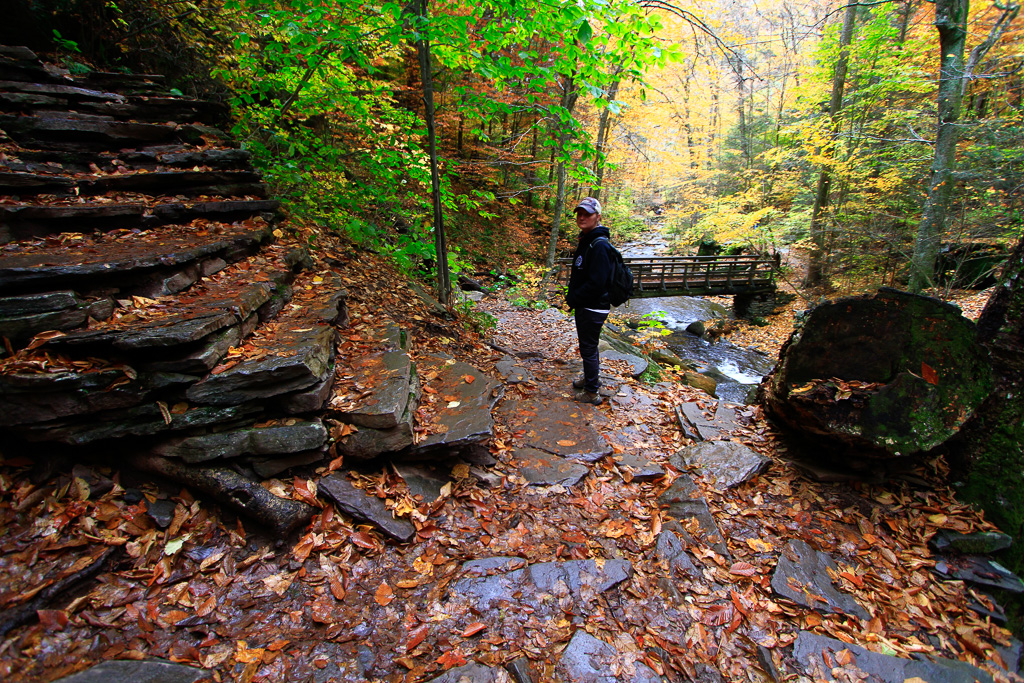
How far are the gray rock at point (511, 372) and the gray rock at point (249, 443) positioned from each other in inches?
108

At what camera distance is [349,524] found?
2.67 meters

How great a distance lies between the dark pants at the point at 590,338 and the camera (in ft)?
14.9

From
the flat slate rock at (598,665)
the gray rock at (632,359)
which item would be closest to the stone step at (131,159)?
the gray rock at (632,359)

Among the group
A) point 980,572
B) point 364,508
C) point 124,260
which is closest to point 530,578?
point 364,508

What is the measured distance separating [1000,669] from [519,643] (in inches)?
100

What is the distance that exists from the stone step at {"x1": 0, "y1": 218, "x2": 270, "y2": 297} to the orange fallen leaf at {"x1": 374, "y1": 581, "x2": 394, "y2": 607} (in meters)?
2.78

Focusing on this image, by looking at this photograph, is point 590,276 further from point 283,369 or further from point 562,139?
point 283,369

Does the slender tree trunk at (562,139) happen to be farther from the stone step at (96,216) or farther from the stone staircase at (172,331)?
the stone step at (96,216)

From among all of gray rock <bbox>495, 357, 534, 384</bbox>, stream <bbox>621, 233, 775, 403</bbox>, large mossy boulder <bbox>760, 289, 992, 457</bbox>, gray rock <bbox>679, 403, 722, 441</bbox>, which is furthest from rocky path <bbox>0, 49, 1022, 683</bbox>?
stream <bbox>621, 233, 775, 403</bbox>

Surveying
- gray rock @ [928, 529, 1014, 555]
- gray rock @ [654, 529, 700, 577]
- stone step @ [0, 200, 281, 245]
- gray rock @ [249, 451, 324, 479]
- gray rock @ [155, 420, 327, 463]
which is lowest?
gray rock @ [654, 529, 700, 577]

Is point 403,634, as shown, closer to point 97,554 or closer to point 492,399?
point 97,554

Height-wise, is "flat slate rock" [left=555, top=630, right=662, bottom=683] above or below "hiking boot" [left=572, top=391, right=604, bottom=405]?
below

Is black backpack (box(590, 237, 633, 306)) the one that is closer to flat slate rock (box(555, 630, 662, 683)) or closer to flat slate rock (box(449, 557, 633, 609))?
flat slate rock (box(449, 557, 633, 609))

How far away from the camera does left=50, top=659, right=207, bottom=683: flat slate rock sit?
1.64 m
